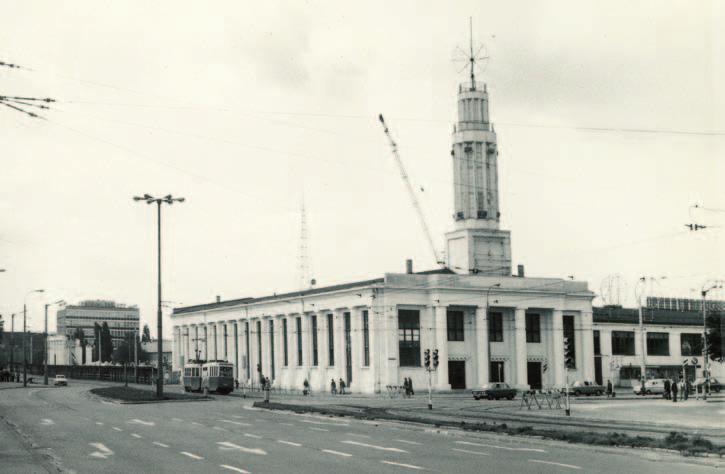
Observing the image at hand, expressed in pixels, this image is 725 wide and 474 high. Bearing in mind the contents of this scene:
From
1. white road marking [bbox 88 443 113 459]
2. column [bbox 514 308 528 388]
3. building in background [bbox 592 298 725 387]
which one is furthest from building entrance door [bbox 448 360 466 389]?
white road marking [bbox 88 443 113 459]

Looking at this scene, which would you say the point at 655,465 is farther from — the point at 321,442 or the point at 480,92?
the point at 480,92

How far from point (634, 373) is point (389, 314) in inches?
1566

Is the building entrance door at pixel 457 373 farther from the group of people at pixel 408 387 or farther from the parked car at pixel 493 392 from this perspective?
the parked car at pixel 493 392

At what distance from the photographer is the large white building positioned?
98.1 metres

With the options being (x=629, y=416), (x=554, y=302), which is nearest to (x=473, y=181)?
(x=554, y=302)

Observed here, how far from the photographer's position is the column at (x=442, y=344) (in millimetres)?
98625

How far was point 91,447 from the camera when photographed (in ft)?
101

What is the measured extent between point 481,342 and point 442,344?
491cm

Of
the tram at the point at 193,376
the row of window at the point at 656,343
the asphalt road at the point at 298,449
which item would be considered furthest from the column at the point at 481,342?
the asphalt road at the point at 298,449

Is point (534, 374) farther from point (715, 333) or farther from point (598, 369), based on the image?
point (715, 333)

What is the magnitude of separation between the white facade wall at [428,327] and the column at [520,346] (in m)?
0.10

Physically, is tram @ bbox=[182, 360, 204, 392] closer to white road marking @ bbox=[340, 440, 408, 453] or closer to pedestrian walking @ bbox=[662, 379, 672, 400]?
pedestrian walking @ bbox=[662, 379, 672, 400]

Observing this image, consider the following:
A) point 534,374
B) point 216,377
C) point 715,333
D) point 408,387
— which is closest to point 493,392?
point 408,387

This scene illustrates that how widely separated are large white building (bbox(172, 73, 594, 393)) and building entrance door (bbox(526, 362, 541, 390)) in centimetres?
10
